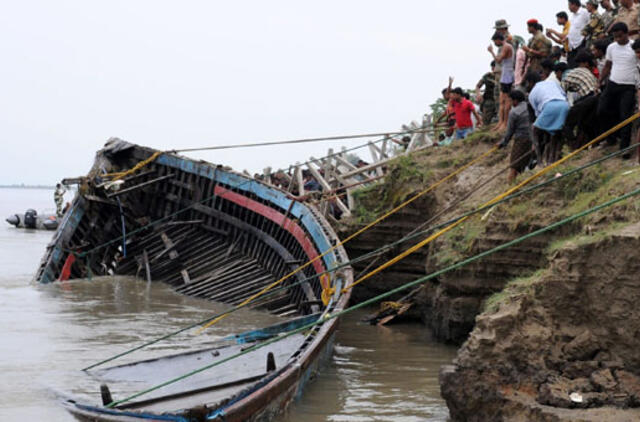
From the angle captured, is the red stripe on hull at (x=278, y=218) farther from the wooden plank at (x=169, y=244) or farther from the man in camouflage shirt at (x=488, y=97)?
the man in camouflage shirt at (x=488, y=97)

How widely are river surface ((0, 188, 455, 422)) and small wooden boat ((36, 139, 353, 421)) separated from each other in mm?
377

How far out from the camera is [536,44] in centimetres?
1295

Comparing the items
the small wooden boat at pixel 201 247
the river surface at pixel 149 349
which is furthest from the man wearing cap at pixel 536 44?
the river surface at pixel 149 349

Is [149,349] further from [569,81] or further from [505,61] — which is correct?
[505,61]

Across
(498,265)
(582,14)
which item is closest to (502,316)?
(498,265)

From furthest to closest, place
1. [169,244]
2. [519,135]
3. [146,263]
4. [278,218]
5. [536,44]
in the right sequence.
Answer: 1. [146,263]
2. [169,244]
3. [278,218]
4. [536,44]
5. [519,135]

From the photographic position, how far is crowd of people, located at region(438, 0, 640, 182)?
9.25 metres

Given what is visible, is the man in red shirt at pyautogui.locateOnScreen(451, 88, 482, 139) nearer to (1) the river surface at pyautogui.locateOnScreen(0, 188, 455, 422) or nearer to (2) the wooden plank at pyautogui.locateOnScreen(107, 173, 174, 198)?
(1) the river surface at pyautogui.locateOnScreen(0, 188, 455, 422)

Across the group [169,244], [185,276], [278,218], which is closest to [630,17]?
[278,218]

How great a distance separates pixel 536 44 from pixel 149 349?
295 inches

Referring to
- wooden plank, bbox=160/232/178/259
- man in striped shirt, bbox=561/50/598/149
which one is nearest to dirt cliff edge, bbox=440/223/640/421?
man in striped shirt, bbox=561/50/598/149

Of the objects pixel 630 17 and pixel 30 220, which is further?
pixel 30 220

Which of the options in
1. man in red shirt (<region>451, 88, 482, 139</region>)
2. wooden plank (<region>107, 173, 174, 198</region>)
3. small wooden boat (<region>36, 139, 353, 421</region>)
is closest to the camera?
small wooden boat (<region>36, 139, 353, 421</region>)

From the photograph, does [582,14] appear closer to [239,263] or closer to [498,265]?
[498,265]
